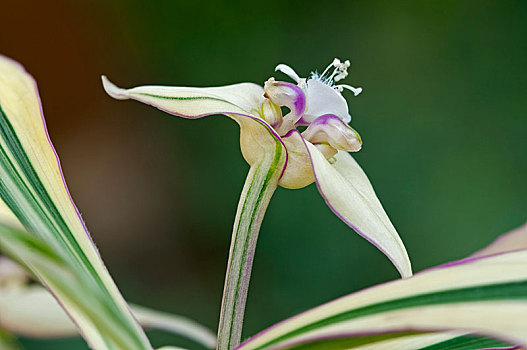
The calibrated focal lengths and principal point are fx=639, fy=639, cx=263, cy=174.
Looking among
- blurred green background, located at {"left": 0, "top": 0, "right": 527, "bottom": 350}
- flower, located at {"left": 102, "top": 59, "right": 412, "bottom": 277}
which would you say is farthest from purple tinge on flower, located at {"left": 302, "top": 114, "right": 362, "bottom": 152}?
blurred green background, located at {"left": 0, "top": 0, "right": 527, "bottom": 350}

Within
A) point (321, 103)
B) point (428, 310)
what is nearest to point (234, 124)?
point (321, 103)

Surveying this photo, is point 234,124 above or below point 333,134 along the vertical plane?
above

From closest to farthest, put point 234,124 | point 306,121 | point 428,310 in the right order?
point 428,310 → point 306,121 → point 234,124

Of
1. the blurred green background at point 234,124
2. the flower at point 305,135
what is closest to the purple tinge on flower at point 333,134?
the flower at point 305,135

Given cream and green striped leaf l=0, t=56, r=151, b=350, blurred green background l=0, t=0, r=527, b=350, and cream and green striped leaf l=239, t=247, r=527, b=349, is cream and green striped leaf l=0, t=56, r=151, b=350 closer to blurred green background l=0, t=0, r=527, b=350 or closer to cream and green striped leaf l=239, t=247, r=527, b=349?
cream and green striped leaf l=239, t=247, r=527, b=349

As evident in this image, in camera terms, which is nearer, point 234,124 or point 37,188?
point 37,188

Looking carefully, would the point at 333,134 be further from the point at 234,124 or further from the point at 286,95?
the point at 234,124

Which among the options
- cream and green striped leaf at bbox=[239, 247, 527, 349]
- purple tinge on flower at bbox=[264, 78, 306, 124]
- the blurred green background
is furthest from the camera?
the blurred green background

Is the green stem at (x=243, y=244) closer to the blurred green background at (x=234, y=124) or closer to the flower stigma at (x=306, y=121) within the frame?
the flower stigma at (x=306, y=121)

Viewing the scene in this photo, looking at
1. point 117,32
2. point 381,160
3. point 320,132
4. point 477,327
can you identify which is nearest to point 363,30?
point 381,160
